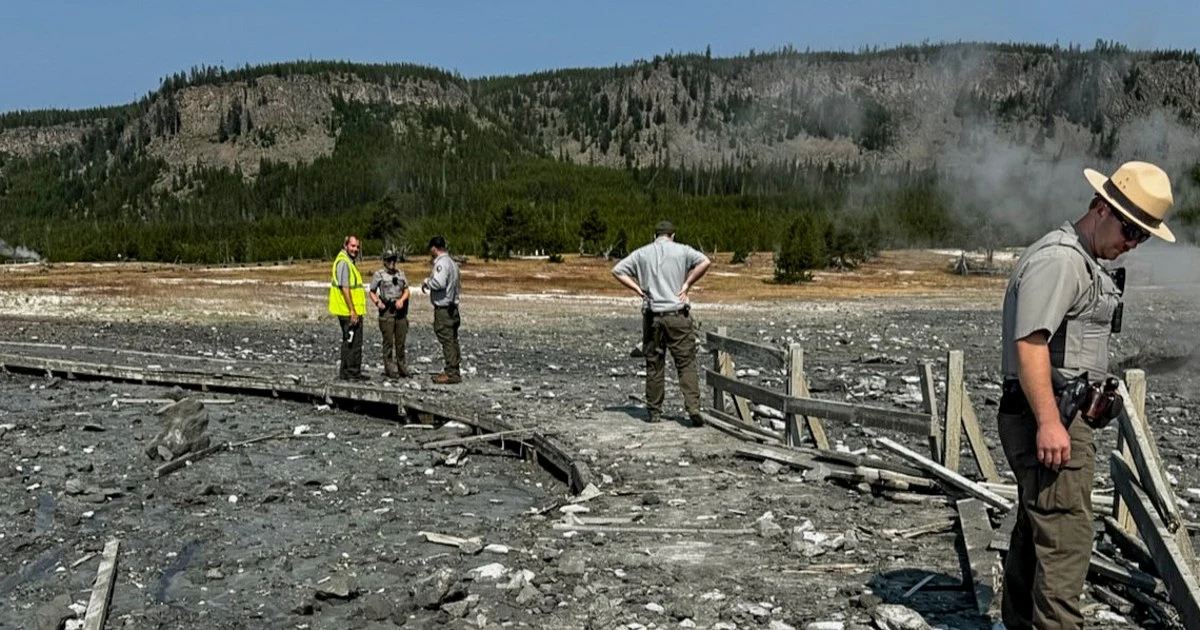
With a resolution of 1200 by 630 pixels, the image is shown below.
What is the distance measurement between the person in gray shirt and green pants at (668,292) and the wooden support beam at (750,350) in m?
0.62

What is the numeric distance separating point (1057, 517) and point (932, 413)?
423 cm

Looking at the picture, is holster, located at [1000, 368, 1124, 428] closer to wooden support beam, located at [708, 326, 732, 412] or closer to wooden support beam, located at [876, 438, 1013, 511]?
wooden support beam, located at [876, 438, 1013, 511]

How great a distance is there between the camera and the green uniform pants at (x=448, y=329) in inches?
622

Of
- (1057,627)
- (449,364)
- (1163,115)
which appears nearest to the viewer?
(1057,627)

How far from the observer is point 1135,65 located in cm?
2952

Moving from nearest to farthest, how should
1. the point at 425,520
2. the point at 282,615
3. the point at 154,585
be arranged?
the point at 282,615 → the point at 154,585 → the point at 425,520

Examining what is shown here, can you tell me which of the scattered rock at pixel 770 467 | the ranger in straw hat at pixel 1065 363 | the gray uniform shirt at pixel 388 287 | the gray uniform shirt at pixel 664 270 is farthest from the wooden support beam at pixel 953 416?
the gray uniform shirt at pixel 388 287

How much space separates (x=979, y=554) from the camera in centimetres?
669

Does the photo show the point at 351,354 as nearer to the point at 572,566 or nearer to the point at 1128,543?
the point at 572,566

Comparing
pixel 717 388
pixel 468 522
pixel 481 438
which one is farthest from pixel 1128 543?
pixel 481 438

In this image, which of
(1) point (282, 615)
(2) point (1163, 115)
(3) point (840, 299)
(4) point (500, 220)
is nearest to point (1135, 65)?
(2) point (1163, 115)

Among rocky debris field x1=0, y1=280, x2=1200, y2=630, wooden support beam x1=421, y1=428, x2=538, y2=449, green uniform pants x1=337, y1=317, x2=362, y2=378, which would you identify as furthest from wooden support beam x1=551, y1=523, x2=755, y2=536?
green uniform pants x1=337, y1=317, x2=362, y2=378

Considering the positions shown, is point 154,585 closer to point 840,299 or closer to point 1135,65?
point 1135,65

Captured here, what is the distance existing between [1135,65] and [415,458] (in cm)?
2550
